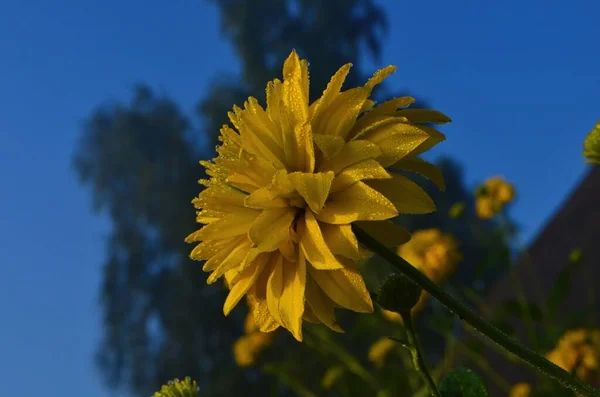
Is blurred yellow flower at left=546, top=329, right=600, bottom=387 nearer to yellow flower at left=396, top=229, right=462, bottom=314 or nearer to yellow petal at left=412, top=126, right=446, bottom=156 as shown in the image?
yellow flower at left=396, top=229, right=462, bottom=314

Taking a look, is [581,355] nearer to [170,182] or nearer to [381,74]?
[381,74]

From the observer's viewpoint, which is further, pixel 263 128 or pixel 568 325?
pixel 568 325

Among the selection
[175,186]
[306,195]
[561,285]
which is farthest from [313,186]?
[175,186]

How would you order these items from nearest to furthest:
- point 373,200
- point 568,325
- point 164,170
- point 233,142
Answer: point 373,200 → point 233,142 → point 568,325 → point 164,170

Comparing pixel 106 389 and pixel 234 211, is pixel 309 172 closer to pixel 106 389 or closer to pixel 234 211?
pixel 234 211

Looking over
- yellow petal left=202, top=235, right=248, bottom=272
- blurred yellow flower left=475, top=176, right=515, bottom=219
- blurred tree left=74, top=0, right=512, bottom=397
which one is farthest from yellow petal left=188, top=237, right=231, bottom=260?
blurred tree left=74, top=0, right=512, bottom=397

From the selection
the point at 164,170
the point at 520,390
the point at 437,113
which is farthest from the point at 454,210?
the point at 164,170
